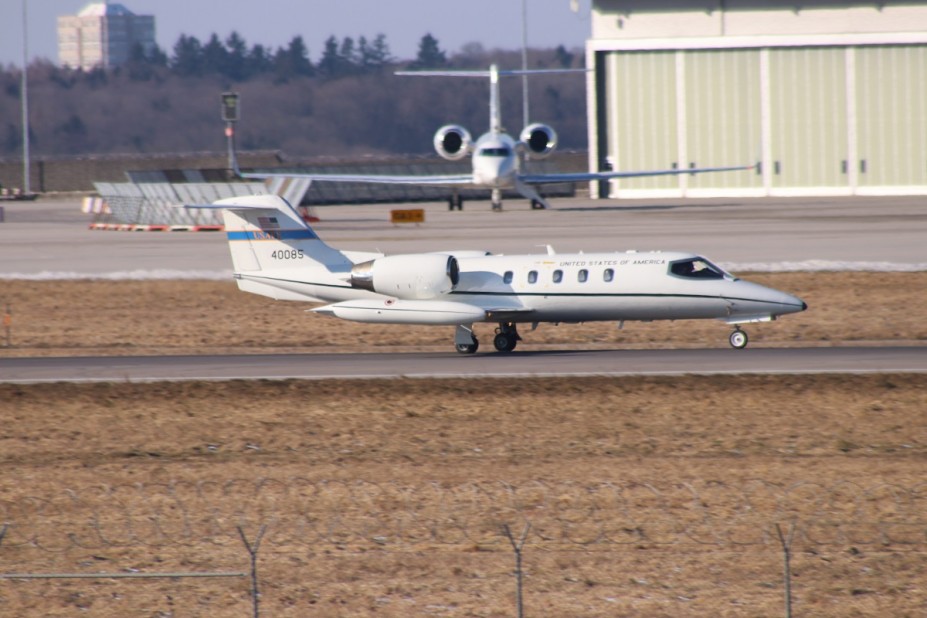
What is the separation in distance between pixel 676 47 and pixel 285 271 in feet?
202

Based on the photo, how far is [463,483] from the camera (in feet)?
62.0

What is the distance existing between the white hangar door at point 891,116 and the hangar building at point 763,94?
0.06m

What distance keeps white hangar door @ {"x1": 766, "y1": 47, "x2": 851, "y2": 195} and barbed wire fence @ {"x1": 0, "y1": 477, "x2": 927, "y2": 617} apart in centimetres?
6977

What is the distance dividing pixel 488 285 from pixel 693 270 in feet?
15.0

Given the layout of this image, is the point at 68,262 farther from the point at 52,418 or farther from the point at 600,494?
the point at 600,494

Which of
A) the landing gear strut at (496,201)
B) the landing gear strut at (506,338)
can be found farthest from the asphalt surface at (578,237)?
the landing gear strut at (506,338)

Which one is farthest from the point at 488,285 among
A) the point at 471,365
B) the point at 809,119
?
the point at 809,119

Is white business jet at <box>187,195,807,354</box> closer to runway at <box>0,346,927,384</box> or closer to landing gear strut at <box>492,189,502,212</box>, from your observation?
runway at <box>0,346,927,384</box>

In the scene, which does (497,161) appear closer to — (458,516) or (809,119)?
(809,119)

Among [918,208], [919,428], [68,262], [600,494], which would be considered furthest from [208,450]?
[918,208]

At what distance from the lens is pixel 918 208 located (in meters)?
70.8

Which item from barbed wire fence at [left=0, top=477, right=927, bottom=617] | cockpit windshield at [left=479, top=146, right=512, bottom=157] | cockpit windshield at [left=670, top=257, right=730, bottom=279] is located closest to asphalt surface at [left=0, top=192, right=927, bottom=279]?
cockpit windshield at [left=479, top=146, right=512, bottom=157]

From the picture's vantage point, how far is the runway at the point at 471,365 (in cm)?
2628

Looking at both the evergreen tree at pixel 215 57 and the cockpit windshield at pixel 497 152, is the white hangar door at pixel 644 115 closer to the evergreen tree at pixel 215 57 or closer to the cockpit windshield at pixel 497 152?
the cockpit windshield at pixel 497 152
